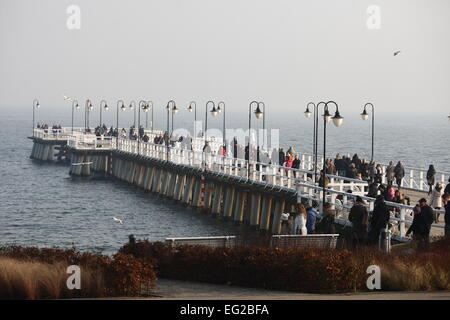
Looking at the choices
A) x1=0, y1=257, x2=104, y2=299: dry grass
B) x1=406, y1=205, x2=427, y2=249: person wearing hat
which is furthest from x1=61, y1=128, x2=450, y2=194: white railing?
x1=0, y1=257, x2=104, y2=299: dry grass

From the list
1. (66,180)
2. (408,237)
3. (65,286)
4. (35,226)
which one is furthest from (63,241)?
(66,180)

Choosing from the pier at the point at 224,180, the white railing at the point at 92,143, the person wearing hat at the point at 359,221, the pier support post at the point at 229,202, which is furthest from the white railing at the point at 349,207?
the white railing at the point at 92,143

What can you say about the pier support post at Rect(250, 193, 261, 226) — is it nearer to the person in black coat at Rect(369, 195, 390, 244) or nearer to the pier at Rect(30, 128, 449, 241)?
the pier at Rect(30, 128, 449, 241)

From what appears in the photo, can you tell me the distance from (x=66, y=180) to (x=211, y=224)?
1312 inches

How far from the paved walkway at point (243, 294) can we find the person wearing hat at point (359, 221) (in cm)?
615

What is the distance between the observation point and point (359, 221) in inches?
981

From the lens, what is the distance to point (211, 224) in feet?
156

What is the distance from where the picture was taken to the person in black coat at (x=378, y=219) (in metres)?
24.4

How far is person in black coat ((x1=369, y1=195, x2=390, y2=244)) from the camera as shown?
24.4 metres

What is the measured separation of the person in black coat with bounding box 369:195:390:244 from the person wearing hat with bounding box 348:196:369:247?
33 centimetres

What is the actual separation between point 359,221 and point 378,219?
2.13ft

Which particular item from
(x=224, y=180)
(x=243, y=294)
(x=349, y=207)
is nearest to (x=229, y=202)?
(x=224, y=180)

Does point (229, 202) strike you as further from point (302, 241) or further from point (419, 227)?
point (302, 241)
